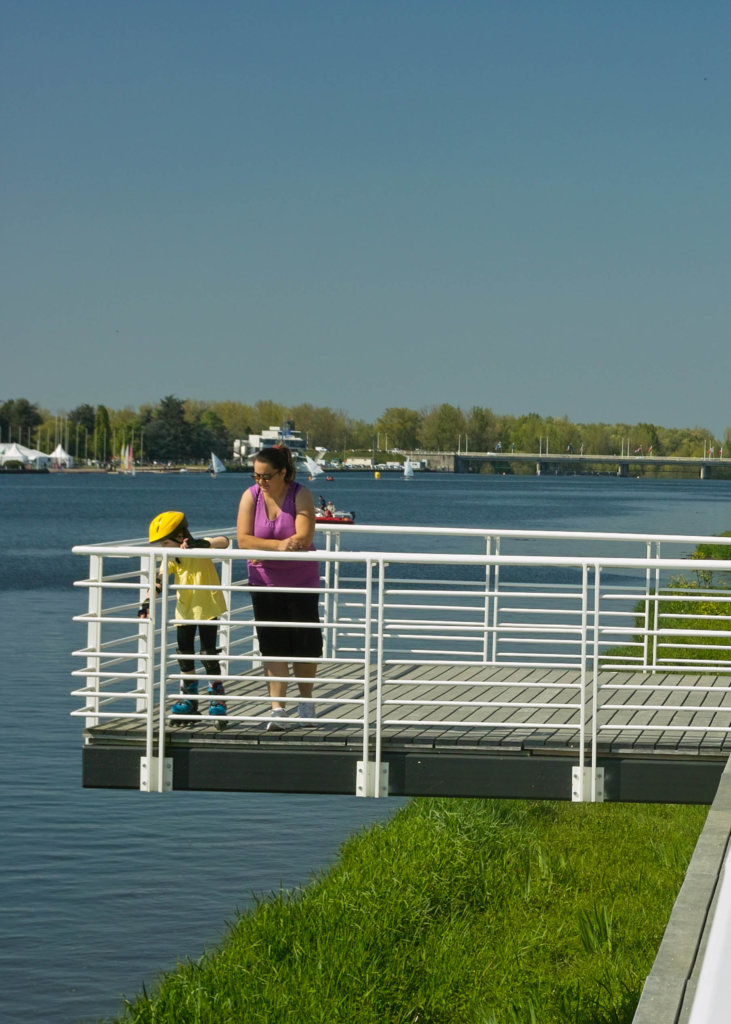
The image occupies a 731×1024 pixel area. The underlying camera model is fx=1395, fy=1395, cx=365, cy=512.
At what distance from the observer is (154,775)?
8.19 metres

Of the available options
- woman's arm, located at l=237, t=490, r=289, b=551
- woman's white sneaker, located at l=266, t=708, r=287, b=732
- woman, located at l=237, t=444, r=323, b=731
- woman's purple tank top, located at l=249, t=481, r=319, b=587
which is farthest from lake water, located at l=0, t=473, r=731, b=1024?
woman's arm, located at l=237, t=490, r=289, b=551

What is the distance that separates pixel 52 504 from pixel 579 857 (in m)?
120

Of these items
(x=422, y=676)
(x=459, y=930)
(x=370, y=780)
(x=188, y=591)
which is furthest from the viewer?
(x=459, y=930)

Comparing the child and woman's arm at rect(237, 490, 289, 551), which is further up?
woman's arm at rect(237, 490, 289, 551)

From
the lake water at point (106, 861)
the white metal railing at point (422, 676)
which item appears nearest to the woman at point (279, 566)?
the white metal railing at point (422, 676)

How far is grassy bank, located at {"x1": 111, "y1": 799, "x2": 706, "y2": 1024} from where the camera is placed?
8680mm

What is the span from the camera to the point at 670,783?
8.09 metres

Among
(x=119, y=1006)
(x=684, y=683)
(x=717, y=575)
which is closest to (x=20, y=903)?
(x=119, y=1006)

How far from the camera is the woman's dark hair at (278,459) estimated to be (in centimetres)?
840

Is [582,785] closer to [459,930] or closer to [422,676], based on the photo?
[422,676]

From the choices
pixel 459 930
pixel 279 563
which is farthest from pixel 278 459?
pixel 459 930

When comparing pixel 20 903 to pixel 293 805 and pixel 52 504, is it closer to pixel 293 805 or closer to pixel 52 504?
pixel 293 805

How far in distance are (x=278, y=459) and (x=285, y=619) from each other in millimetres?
981

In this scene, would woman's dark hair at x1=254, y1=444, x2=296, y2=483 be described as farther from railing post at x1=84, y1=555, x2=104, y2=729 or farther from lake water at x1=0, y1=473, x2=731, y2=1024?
lake water at x1=0, y1=473, x2=731, y2=1024
